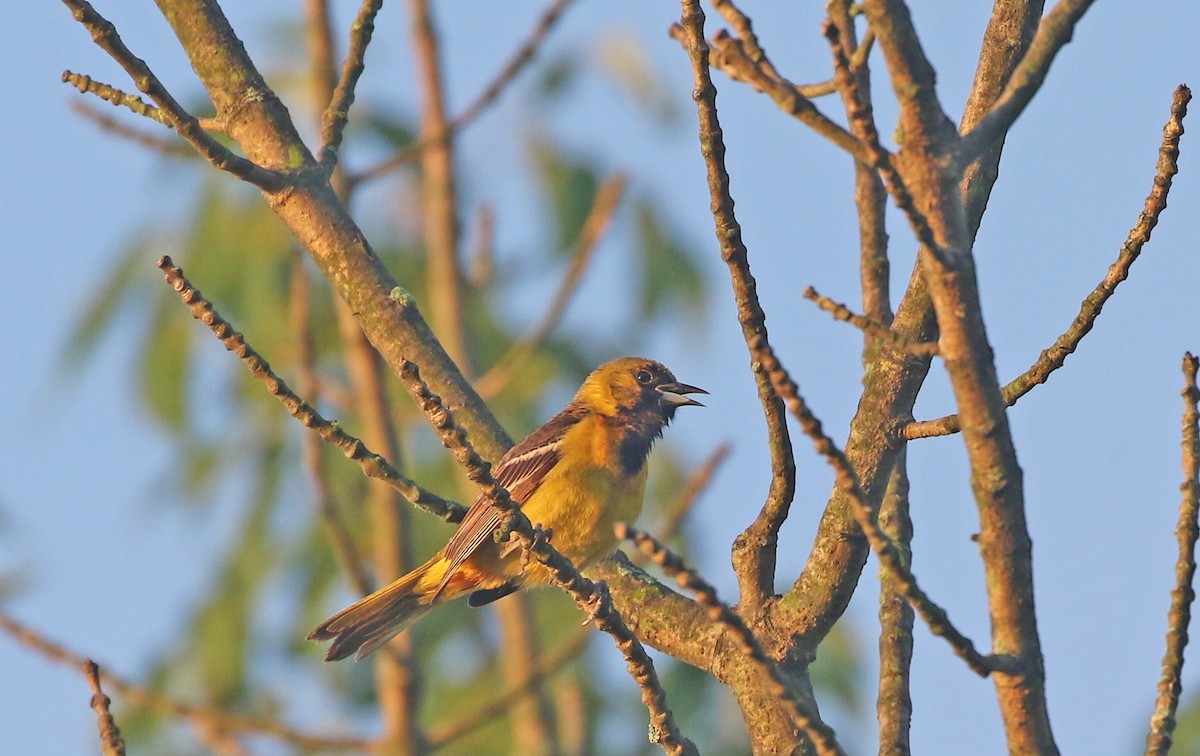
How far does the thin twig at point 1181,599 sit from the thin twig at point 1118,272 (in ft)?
1.10

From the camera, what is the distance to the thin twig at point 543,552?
3.16m

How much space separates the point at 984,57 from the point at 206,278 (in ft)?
25.2

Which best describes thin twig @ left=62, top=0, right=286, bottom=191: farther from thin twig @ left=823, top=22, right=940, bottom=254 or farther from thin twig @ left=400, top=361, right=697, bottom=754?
thin twig @ left=823, top=22, right=940, bottom=254

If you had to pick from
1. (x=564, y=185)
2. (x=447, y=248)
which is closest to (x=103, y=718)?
(x=447, y=248)

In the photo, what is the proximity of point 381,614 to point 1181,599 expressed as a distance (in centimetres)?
369

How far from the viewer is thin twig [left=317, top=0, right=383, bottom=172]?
14.9 ft

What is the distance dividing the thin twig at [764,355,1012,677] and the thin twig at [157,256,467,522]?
54.8 inches

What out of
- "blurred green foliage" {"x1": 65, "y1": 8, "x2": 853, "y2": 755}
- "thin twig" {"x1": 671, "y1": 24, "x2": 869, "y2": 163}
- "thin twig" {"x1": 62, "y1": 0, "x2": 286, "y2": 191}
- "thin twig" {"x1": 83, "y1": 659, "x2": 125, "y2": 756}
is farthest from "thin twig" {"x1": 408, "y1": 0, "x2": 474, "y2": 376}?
"thin twig" {"x1": 671, "y1": 24, "x2": 869, "y2": 163}

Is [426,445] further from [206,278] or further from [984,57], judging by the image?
[984,57]

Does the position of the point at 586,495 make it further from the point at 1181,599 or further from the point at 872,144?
the point at 872,144

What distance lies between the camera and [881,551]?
2.42 m

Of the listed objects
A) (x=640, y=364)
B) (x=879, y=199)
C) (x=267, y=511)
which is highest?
(x=267, y=511)

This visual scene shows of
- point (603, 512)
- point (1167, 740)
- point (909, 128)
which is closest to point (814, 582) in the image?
point (1167, 740)

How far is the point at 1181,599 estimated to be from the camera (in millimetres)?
2832
